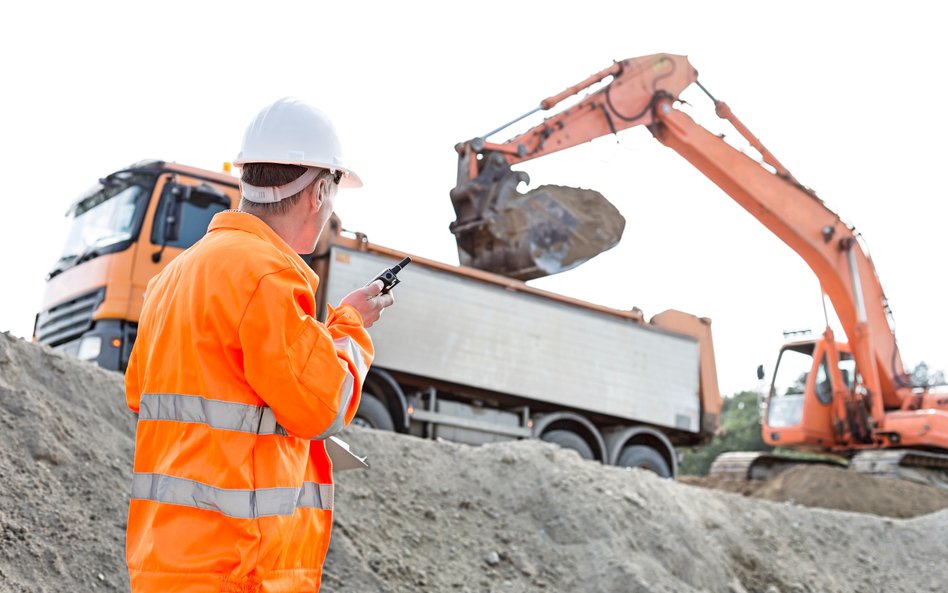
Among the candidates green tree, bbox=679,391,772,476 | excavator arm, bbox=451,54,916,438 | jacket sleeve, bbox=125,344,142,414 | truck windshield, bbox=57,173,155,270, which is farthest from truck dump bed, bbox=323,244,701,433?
green tree, bbox=679,391,772,476

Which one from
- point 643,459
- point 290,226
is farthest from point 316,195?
point 643,459

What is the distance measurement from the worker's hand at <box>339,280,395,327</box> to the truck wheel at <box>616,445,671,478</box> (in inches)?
412

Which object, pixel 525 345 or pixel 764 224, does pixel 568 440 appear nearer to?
pixel 525 345

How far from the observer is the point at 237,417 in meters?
2.31

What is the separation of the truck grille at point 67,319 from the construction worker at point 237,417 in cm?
768

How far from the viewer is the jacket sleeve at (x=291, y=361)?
7.43 ft

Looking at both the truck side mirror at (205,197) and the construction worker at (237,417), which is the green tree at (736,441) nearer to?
the truck side mirror at (205,197)

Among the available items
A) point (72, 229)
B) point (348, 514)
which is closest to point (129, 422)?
point (348, 514)

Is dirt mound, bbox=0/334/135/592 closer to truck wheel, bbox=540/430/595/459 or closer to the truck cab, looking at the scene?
the truck cab

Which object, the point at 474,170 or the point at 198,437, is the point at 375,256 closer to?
the point at 474,170

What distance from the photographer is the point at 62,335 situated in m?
10.0

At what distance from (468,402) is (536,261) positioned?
2.04 m

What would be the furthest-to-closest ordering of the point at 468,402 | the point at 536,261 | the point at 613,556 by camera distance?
the point at 536,261, the point at 468,402, the point at 613,556

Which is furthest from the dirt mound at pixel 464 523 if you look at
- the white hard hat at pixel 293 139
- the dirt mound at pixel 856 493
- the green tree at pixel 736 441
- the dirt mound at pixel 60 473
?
the green tree at pixel 736 441
